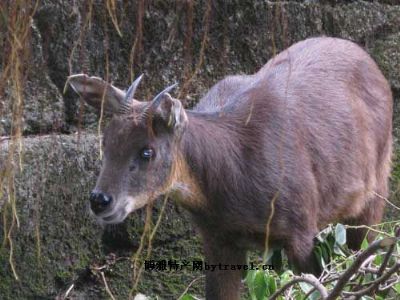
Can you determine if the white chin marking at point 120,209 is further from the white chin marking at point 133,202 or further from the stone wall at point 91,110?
the stone wall at point 91,110

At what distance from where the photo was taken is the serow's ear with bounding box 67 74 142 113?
13.2ft

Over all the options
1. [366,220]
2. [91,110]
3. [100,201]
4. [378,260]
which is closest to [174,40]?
[91,110]

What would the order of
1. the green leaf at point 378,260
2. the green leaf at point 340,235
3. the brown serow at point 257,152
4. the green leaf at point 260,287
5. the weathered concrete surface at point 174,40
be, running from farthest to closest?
the weathered concrete surface at point 174,40
the green leaf at point 340,235
the brown serow at point 257,152
the green leaf at point 260,287
the green leaf at point 378,260

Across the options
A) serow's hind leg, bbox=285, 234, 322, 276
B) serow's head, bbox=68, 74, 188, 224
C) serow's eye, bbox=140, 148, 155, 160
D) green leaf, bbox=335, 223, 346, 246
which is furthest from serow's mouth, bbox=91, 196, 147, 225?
green leaf, bbox=335, 223, 346, 246

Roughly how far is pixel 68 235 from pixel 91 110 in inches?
23.7

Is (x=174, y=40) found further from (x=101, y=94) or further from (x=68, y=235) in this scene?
(x=68, y=235)

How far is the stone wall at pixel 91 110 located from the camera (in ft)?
14.9

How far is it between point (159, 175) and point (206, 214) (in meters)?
0.33

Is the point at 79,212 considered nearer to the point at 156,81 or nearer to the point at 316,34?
the point at 156,81

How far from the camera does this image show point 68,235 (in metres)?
4.76

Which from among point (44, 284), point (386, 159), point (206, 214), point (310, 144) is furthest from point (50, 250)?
point (386, 159)

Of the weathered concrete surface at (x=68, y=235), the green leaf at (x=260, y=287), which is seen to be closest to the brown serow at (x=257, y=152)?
the green leaf at (x=260, y=287)

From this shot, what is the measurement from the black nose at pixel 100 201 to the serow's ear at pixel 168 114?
37 cm

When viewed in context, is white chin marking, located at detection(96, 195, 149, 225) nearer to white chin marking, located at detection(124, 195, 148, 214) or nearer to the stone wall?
white chin marking, located at detection(124, 195, 148, 214)
